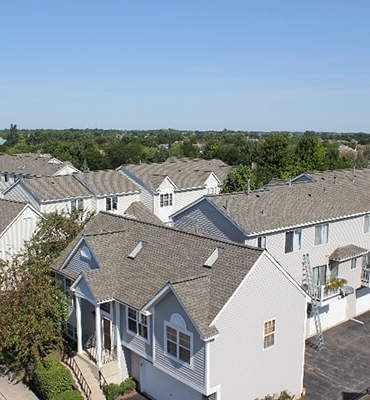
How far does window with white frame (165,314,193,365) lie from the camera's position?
1947cm

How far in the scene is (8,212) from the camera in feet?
120

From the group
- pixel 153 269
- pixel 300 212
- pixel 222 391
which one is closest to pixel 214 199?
pixel 300 212

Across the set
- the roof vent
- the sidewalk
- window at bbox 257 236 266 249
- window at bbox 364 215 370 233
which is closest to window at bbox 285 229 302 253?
window at bbox 257 236 266 249

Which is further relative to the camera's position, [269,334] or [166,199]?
[166,199]

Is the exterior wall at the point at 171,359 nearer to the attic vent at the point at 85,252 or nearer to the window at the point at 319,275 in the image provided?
the attic vent at the point at 85,252

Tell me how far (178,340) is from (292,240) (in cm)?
1300

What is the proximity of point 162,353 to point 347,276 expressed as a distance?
17.2 metres

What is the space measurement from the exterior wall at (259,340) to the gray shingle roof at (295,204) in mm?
7315

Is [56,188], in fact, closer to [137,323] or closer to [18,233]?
[18,233]

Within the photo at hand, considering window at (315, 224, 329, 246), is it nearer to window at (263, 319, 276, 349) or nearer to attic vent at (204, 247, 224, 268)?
window at (263, 319, 276, 349)

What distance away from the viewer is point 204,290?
790 inches

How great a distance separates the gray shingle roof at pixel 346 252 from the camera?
103 ft

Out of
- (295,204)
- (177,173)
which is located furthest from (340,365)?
(177,173)

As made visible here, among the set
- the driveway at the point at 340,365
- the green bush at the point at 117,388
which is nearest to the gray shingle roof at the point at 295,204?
the driveway at the point at 340,365
